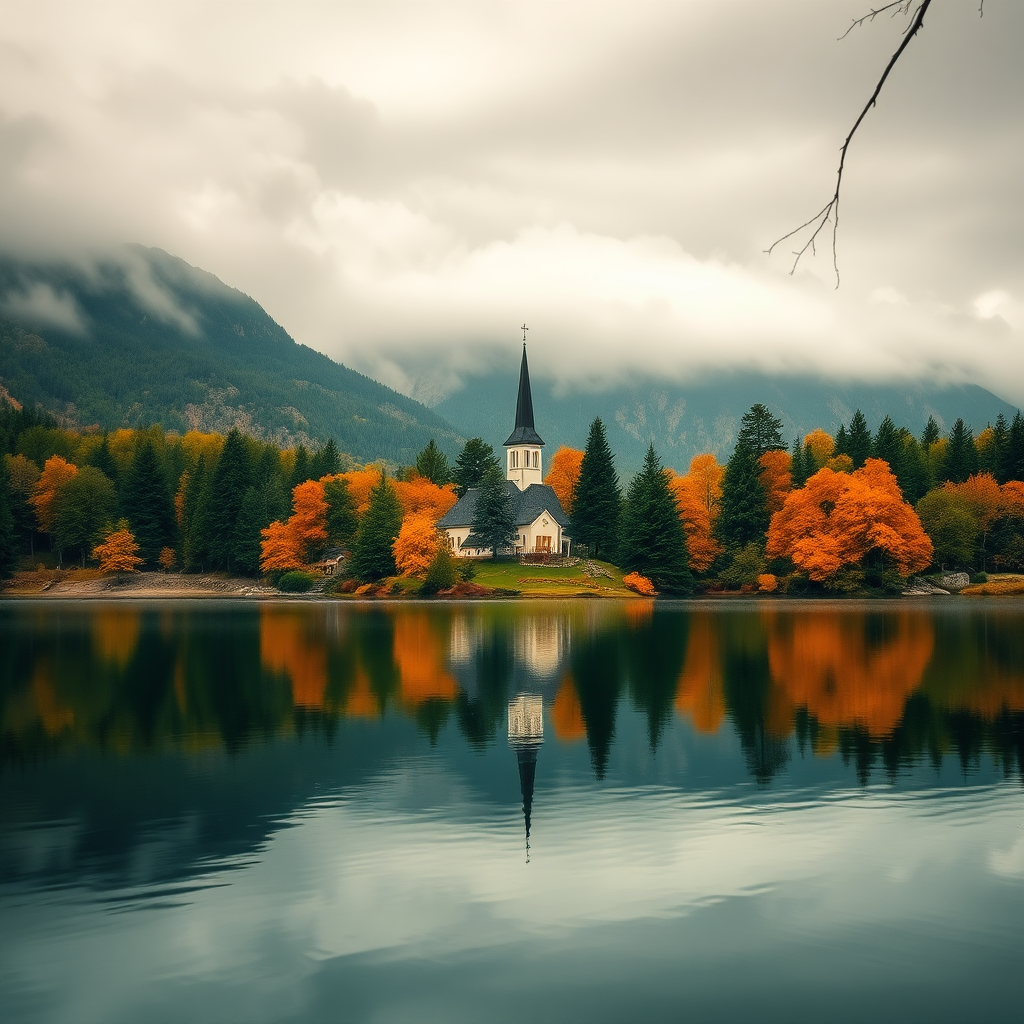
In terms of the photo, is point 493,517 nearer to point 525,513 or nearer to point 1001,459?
point 525,513

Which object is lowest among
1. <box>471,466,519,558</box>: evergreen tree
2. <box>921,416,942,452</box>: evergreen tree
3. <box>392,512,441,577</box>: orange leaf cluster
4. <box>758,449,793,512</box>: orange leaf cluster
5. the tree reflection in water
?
the tree reflection in water

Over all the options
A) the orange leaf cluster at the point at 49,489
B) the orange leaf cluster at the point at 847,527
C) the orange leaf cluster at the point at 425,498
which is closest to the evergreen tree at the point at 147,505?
the orange leaf cluster at the point at 49,489

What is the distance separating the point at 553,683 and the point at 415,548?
6910 cm

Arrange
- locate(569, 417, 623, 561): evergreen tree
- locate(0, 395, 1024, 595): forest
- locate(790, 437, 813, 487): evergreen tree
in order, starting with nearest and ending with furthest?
1. locate(0, 395, 1024, 595): forest
2. locate(790, 437, 813, 487): evergreen tree
3. locate(569, 417, 623, 561): evergreen tree

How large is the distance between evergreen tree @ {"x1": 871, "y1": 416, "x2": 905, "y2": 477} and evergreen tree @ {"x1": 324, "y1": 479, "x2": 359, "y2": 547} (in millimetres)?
58033

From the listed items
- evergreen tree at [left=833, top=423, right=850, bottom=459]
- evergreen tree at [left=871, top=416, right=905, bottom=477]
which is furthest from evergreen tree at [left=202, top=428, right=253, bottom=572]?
evergreen tree at [left=871, top=416, right=905, bottom=477]

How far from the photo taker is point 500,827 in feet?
45.0

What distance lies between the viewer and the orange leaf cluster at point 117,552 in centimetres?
11719

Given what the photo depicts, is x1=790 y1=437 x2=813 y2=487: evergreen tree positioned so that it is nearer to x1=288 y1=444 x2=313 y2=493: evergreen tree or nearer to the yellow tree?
x1=288 y1=444 x2=313 y2=493: evergreen tree

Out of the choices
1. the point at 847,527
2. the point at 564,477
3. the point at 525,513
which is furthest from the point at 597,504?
the point at 847,527

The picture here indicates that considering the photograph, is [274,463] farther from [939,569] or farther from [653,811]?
[653,811]

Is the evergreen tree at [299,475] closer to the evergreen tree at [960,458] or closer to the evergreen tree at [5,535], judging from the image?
the evergreen tree at [5,535]

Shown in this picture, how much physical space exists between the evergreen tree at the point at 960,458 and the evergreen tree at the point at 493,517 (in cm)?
5030

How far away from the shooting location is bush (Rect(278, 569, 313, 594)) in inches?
4126
